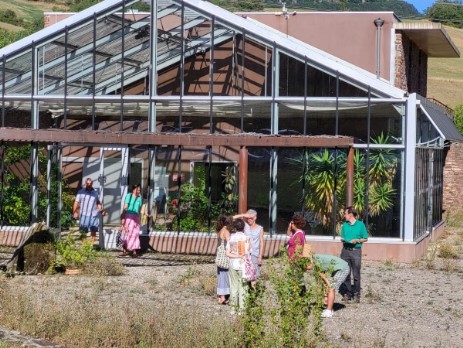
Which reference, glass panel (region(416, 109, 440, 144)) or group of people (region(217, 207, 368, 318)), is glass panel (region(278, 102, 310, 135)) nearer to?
glass panel (region(416, 109, 440, 144))

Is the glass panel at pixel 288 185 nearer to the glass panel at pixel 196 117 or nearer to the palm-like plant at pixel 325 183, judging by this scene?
the palm-like plant at pixel 325 183

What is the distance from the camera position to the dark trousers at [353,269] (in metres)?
15.7

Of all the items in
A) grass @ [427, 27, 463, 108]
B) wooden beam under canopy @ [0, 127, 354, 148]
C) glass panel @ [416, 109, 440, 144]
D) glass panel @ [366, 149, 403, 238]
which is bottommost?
glass panel @ [366, 149, 403, 238]

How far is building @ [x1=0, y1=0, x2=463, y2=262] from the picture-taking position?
2233 cm

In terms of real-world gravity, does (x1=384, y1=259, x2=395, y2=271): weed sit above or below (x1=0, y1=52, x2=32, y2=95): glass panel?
below

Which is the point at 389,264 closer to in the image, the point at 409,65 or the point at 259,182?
the point at 259,182

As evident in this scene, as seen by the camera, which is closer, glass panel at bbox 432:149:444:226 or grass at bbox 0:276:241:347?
A: grass at bbox 0:276:241:347

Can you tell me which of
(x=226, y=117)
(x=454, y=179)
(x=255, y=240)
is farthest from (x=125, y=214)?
(x=454, y=179)

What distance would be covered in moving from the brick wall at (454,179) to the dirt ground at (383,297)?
46.3ft

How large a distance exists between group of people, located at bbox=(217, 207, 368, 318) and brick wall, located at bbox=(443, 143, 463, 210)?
2191cm

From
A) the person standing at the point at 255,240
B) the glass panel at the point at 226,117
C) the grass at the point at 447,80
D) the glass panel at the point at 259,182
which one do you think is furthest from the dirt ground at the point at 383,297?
the grass at the point at 447,80

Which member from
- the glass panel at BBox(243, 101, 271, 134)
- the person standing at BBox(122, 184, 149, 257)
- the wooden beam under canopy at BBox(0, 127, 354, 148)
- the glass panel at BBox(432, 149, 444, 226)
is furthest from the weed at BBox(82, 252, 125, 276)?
the glass panel at BBox(432, 149, 444, 226)

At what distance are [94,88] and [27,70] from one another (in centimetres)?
171

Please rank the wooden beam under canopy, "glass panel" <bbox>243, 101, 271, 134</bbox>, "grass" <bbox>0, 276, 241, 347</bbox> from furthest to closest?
"glass panel" <bbox>243, 101, 271, 134</bbox> → the wooden beam under canopy → "grass" <bbox>0, 276, 241, 347</bbox>
